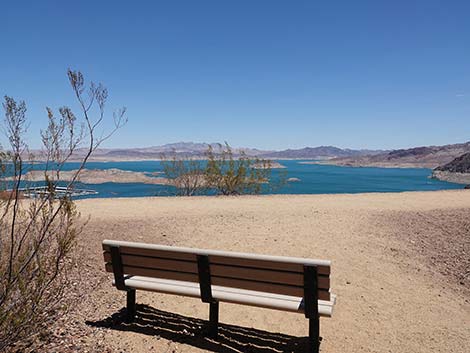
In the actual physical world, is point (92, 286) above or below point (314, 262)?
below

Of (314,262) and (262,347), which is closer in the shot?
(314,262)

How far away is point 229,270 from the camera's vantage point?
396cm

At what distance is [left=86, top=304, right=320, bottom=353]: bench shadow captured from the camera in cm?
414

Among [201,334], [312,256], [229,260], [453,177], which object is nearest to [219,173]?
[312,256]

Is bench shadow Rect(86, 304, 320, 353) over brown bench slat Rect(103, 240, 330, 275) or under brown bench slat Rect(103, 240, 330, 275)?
under

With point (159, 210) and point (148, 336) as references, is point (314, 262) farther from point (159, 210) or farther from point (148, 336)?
point (159, 210)

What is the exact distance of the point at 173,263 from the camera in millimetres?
4211

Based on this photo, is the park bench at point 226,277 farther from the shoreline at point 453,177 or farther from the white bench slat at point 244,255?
the shoreline at point 453,177

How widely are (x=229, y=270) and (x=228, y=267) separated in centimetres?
3

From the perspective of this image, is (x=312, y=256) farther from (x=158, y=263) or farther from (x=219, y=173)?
(x=219, y=173)

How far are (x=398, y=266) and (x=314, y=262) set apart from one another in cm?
440

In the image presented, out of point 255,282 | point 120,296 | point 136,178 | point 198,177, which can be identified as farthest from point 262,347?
point 136,178

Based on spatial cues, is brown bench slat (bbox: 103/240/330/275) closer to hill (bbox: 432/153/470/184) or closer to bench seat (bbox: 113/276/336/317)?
bench seat (bbox: 113/276/336/317)

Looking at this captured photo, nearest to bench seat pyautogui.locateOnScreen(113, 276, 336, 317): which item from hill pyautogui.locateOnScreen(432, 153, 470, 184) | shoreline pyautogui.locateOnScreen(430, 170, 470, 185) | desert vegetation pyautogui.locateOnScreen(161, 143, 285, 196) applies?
desert vegetation pyautogui.locateOnScreen(161, 143, 285, 196)
